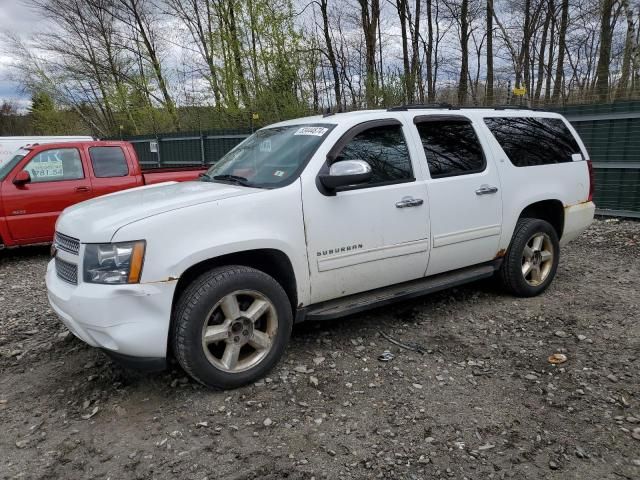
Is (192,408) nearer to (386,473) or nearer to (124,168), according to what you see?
(386,473)

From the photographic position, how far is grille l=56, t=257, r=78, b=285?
3064 mm

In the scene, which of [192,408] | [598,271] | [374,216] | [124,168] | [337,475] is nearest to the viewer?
[337,475]

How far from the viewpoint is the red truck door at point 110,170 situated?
754 centimetres

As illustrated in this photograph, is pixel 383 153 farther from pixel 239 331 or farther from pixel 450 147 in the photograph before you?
pixel 239 331

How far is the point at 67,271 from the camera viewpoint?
3184 mm

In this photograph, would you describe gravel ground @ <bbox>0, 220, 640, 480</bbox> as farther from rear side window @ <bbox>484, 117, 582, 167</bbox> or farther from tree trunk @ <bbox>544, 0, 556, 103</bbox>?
tree trunk @ <bbox>544, 0, 556, 103</bbox>

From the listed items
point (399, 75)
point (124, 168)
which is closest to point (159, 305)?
point (124, 168)

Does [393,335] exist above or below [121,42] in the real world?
below

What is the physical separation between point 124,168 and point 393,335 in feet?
18.4

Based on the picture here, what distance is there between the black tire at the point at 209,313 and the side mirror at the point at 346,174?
2.52 ft

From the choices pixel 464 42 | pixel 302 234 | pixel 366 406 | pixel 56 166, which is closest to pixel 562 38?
pixel 464 42

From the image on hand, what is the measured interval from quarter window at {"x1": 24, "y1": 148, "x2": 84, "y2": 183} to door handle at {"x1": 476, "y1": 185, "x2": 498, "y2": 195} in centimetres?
597

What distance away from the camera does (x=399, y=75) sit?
1482cm

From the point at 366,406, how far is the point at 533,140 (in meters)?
3.16
